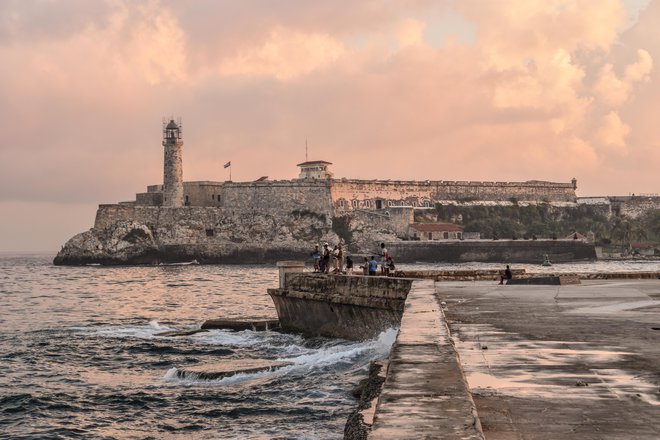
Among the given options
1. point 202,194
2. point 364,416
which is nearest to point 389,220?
point 202,194

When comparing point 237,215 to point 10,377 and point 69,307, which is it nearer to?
point 69,307

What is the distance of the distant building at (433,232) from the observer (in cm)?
10088

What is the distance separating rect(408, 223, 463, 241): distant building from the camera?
10088cm

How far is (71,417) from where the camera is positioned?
14.2 meters

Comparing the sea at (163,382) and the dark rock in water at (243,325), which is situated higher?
the dark rock in water at (243,325)

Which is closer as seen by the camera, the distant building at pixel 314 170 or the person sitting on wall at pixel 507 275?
the person sitting on wall at pixel 507 275

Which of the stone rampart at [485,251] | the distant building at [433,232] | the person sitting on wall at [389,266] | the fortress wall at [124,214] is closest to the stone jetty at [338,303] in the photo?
the person sitting on wall at [389,266]

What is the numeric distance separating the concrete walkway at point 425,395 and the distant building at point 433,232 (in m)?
91.4

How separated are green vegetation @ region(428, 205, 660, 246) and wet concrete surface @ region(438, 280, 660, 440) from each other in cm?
9525

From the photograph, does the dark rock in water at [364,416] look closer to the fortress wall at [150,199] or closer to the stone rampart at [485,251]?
the stone rampart at [485,251]

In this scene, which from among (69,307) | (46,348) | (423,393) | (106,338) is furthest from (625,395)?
(69,307)

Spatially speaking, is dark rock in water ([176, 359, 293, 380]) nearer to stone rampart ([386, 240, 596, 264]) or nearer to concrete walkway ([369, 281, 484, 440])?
concrete walkway ([369, 281, 484, 440])

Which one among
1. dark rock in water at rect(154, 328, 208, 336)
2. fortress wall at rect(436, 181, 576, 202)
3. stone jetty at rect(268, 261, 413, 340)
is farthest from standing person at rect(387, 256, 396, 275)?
fortress wall at rect(436, 181, 576, 202)

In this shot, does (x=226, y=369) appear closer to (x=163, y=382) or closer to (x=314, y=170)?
(x=163, y=382)
